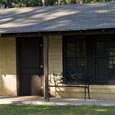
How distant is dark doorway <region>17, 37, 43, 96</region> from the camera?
16.8 m

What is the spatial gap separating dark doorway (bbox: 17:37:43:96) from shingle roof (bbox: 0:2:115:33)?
3.20 ft

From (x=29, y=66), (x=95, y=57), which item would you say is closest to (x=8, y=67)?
(x=29, y=66)

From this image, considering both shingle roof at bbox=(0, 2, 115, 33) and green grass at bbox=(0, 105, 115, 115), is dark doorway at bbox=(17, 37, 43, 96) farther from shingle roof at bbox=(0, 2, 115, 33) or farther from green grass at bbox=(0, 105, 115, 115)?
green grass at bbox=(0, 105, 115, 115)

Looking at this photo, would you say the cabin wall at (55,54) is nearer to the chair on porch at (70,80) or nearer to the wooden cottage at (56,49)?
the wooden cottage at (56,49)

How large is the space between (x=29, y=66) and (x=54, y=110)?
4.22 metres

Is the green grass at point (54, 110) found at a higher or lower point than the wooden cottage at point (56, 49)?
lower

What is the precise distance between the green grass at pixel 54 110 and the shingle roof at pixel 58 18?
2.57 metres

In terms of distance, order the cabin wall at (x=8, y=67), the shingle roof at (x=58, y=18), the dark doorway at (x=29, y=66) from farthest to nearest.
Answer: the cabin wall at (x=8, y=67)
the dark doorway at (x=29, y=66)
the shingle roof at (x=58, y=18)

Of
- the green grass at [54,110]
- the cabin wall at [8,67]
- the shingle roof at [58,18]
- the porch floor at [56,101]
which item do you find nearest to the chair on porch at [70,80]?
the porch floor at [56,101]

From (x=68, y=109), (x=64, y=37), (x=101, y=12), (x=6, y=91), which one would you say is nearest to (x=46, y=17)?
(x=64, y=37)

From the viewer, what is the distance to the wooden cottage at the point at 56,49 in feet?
48.5

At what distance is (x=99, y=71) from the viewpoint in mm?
15945

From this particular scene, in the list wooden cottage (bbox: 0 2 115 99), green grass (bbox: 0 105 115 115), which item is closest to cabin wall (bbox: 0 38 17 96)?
wooden cottage (bbox: 0 2 115 99)

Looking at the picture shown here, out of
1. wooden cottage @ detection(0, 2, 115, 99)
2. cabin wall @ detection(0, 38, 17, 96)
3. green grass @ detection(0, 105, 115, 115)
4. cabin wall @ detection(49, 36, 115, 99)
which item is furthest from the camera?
cabin wall @ detection(0, 38, 17, 96)
